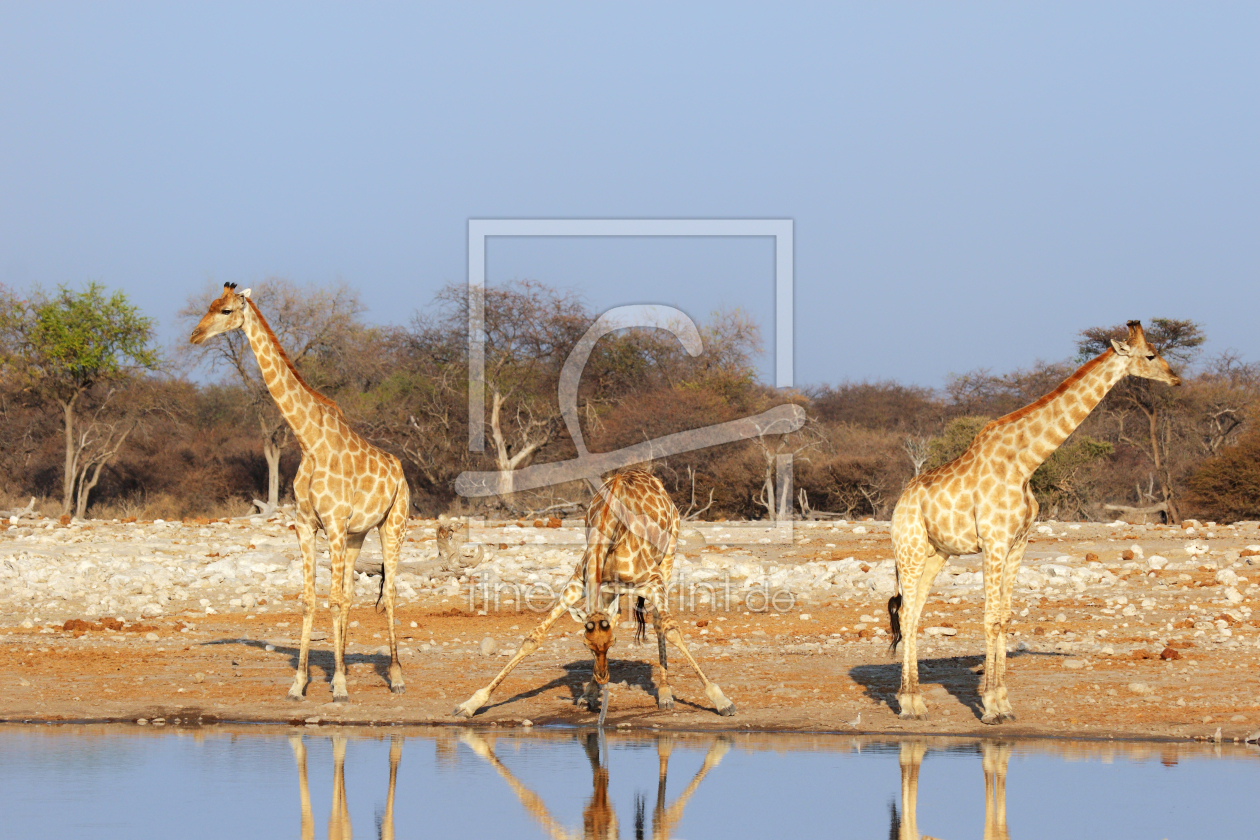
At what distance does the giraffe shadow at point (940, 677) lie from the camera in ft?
31.9

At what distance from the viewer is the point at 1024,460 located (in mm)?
8938

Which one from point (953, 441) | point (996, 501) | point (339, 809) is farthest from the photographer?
point (953, 441)

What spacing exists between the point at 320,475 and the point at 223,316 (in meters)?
1.42

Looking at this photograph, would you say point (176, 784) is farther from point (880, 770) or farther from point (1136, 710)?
point (1136, 710)

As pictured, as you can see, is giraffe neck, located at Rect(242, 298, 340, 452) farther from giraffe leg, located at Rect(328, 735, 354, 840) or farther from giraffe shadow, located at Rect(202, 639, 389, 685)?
giraffe leg, located at Rect(328, 735, 354, 840)

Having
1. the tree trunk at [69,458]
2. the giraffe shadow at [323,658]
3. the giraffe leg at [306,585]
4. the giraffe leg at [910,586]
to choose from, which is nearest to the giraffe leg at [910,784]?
the giraffe leg at [910,586]

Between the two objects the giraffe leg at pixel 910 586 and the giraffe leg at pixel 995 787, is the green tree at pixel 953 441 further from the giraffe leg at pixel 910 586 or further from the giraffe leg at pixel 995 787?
the giraffe leg at pixel 995 787

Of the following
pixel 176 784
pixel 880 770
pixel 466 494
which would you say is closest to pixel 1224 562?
pixel 880 770

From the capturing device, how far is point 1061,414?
8992 millimetres

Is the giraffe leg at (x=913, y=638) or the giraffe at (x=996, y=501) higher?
the giraffe at (x=996, y=501)

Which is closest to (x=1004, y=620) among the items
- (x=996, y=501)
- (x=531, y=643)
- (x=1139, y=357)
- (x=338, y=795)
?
(x=996, y=501)

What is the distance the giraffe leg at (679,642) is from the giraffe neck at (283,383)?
290cm

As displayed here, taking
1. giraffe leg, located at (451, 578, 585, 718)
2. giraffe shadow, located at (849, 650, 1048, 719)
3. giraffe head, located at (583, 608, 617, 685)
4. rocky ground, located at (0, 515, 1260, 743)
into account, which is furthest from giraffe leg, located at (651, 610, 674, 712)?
giraffe shadow, located at (849, 650, 1048, 719)

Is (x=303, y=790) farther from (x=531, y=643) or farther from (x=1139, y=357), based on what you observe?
(x=1139, y=357)
